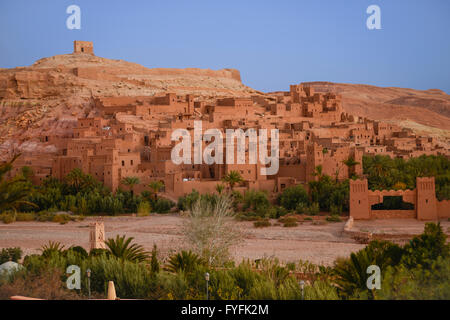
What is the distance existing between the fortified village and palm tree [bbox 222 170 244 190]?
32 centimetres

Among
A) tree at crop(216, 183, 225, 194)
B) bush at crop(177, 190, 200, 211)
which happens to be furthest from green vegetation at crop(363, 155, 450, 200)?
bush at crop(177, 190, 200, 211)

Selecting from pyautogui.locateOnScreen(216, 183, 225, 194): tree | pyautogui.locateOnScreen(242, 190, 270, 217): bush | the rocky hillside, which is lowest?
pyautogui.locateOnScreen(242, 190, 270, 217): bush

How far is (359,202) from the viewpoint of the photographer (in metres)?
26.9

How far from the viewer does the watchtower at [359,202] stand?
87.7 ft

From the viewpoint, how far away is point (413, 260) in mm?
13141

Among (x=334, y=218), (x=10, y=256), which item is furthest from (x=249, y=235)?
(x=10, y=256)

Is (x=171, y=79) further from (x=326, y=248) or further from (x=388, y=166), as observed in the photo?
(x=326, y=248)

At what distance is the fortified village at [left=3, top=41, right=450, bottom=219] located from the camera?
101ft

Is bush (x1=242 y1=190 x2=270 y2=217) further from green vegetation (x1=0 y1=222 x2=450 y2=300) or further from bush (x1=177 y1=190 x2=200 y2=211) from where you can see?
green vegetation (x1=0 y1=222 x2=450 y2=300)

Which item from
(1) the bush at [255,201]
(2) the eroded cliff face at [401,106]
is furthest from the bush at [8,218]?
(2) the eroded cliff face at [401,106]

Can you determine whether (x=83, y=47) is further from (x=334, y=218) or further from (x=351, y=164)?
(x=334, y=218)

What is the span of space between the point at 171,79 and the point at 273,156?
2725 centimetres
